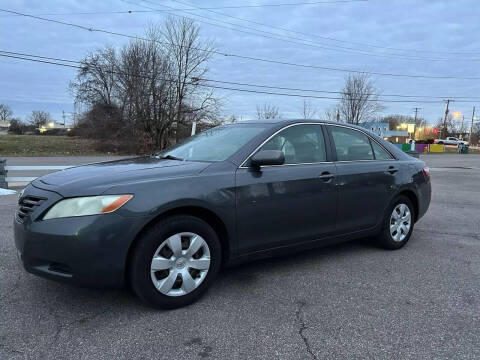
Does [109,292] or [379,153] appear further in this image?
[379,153]

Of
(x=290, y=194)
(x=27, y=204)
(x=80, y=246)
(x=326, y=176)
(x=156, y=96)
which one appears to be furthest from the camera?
(x=156, y=96)

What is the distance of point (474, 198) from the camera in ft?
30.4

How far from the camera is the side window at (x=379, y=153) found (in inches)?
186

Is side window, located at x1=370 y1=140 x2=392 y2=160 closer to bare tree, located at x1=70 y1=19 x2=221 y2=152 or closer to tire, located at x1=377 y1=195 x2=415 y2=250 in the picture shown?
tire, located at x1=377 y1=195 x2=415 y2=250

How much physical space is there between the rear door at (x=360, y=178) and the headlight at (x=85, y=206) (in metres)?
2.34

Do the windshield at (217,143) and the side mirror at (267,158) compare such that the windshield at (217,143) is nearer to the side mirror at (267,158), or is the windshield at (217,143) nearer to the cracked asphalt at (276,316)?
the side mirror at (267,158)

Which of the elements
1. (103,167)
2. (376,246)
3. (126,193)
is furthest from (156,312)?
(376,246)

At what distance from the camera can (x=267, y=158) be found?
3.39 m

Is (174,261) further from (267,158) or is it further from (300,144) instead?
(300,144)

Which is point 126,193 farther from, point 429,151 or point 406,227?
point 429,151

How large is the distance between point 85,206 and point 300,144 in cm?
221

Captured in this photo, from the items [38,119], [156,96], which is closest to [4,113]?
[38,119]

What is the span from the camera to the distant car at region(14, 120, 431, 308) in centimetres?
280

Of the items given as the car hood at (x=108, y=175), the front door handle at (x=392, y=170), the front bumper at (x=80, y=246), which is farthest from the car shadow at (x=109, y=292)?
the front door handle at (x=392, y=170)
